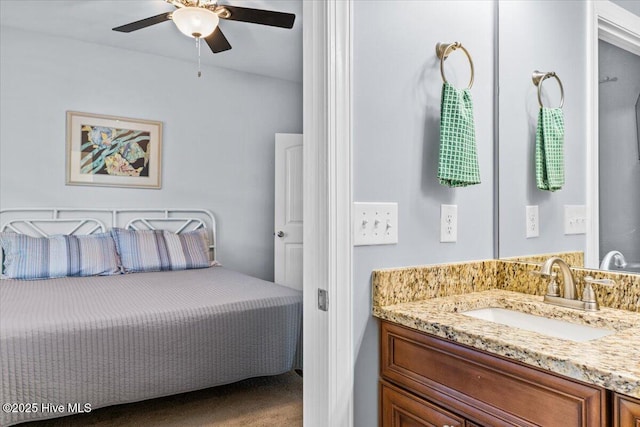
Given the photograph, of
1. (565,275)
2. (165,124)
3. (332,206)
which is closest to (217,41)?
(165,124)

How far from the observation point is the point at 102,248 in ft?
11.3

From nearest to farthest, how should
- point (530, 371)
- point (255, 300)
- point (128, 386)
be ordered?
1. point (530, 371)
2. point (128, 386)
3. point (255, 300)

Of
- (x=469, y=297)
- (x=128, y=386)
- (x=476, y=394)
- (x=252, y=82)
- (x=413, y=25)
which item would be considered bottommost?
(x=128, y=386)

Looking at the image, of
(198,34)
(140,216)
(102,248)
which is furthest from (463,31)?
(140,216)

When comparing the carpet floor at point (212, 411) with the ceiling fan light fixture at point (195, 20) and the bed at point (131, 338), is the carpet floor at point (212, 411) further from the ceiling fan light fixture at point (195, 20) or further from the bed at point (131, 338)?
the ceiling fan light fixture at point (195, 20)

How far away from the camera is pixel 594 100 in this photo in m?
1.32

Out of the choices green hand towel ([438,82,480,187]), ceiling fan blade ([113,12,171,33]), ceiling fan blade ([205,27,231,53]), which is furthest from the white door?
green hand towel ([438,82,480,187])

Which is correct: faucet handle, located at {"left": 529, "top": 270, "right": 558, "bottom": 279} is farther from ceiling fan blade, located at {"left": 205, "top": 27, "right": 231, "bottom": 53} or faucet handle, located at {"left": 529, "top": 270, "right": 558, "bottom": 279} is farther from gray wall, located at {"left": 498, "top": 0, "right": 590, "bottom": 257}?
ceiling fan blade, located at {"left": 205, "top": 27, "right": 231, "bottom": 53}

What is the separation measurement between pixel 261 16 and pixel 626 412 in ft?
8.36

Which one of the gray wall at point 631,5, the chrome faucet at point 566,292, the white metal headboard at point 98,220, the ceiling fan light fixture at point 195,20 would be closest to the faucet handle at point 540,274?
the chrome faucet at point 566,292

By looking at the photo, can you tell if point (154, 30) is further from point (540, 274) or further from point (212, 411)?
point (540, 274)

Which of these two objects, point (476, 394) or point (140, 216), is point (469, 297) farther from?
point (140, 216)

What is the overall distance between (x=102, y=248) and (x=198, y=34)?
6.32 ft

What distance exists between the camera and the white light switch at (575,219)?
4.48 ft
